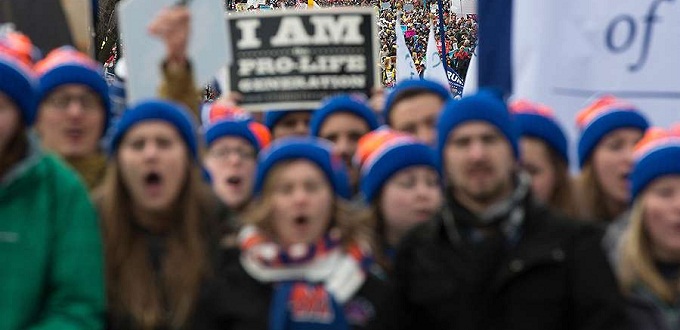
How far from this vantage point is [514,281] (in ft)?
12.2

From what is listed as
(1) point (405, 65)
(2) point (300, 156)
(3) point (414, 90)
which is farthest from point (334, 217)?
(1) point (405, 65)

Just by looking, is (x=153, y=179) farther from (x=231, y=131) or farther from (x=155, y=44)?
(x=155, y=44)

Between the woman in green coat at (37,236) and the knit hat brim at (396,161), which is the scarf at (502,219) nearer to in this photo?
the knit hat brim at (396,161)

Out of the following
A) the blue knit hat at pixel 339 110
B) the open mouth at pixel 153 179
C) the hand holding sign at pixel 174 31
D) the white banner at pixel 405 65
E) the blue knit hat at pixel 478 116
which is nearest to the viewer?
the blue knit hat at pixel 478 116

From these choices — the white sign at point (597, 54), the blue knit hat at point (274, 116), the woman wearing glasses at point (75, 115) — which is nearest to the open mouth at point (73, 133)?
the woman wearing glasses at point (75, 115)

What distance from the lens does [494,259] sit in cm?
376

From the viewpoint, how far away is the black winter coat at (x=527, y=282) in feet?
12.1

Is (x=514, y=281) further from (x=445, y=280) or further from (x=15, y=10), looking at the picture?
(x=15, y=10)

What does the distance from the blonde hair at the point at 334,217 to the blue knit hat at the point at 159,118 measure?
321 millimetres

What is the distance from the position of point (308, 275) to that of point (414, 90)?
2.00m

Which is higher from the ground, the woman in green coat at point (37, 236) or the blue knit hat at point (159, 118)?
the blue knit hat at point (159, 118)

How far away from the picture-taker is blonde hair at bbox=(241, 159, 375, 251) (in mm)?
3979

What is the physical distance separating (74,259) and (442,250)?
110cm

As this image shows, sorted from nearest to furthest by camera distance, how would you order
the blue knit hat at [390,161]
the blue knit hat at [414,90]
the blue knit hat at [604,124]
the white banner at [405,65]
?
the blue knit hat at [390,161] < the blue knit hat at [604,124] < the blue knit hat at [414,90] < the white banner at [405,65]
